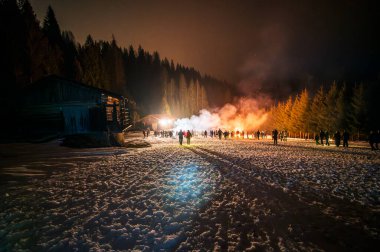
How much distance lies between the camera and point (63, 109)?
2498cm

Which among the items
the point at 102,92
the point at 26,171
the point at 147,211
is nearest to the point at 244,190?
the point at 147,211

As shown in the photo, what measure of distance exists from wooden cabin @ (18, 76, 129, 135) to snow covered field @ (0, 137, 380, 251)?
50.9ft

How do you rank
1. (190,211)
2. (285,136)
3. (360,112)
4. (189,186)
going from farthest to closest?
1. (285,136)
2. (360,112)
3. (189,186)
4. (190,211)

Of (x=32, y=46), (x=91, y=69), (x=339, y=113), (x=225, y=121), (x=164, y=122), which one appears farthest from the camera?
(x=225, y=121)

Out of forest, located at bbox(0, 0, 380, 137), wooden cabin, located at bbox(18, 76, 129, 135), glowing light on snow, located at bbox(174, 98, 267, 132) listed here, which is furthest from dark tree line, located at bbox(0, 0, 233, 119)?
glowing light on snow, located at bbox(174, 98, 267, 132)

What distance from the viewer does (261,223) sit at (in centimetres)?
498

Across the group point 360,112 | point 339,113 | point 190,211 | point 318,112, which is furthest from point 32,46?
point 318,112

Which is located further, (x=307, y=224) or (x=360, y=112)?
(x=360, y=112)

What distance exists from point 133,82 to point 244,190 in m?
92.4

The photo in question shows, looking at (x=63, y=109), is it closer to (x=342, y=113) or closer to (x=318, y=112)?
(x=342, y=113)

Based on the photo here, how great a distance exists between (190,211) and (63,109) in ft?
80.0

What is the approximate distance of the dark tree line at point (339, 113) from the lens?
39.5 m

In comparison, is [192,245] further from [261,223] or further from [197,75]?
[197,75]

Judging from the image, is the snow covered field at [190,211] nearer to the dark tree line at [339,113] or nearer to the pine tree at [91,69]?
the dark tree line at [339,113]
